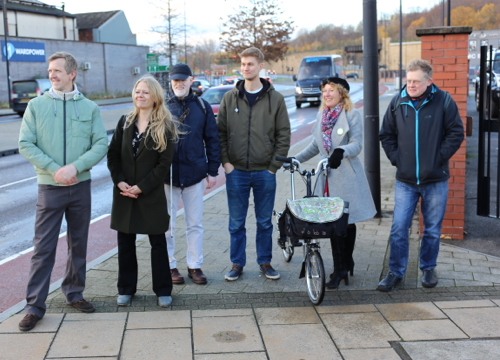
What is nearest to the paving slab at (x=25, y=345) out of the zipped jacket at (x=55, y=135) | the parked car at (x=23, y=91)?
the zipped jacket at (x=55, y=135)

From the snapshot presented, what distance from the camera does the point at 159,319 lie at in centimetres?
433

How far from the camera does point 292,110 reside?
1190 inches

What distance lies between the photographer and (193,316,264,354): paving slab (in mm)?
3830

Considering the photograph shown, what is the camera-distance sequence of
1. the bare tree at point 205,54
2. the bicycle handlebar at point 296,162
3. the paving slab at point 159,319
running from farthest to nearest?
the bare tree at point 205,54 → the bicycle handlebar at point 296,162 → the paving slab at point 159,319

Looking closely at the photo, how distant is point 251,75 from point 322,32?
14085 centimetres

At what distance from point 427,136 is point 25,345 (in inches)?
138

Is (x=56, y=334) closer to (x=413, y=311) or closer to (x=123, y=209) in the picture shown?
(x=123, y=209)

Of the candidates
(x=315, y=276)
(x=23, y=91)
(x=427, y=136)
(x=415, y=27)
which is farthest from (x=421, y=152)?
(x=23, y=91)

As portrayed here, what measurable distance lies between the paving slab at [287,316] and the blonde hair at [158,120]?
151 cm

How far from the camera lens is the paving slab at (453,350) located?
3.66m

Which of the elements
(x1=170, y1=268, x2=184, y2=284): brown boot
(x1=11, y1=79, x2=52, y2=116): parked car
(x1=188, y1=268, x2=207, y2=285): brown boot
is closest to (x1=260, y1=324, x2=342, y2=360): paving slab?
(x1=188, y1=268, x2=207, y2=285): brown boot

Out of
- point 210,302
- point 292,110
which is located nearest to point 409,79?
point 210,302

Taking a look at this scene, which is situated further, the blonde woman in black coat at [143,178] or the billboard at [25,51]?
the billboard at [25,51]

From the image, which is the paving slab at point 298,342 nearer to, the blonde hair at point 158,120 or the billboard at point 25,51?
the blonde hair at point 158,120
